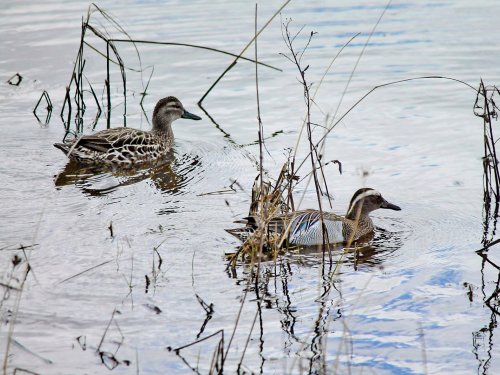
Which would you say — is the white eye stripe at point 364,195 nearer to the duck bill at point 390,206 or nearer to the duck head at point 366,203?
the duck head at point 366,203

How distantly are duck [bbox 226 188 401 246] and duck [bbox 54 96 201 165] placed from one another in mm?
3406

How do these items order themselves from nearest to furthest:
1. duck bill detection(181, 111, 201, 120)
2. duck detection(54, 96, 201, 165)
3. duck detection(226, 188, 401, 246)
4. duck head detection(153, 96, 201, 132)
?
duck detection(226, 188, 401, 246), duck detection(54, 96, 201, 165), duck head detection(153, 96, 201, 132), duck bill detection(181, 111, 201, 120)

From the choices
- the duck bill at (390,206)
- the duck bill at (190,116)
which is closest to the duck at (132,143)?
the duck bill at (190,116)

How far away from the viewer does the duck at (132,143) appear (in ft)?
40.0

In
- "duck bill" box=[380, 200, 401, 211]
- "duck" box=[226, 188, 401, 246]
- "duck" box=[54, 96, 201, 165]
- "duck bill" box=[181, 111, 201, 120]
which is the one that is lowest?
"duck" box=[226, 188, 401, 246]

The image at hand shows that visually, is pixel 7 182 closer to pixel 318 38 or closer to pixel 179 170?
pixel 179 170

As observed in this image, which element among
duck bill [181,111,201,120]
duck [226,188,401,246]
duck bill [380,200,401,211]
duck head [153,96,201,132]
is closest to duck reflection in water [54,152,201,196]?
duck head [153,96,201,132]

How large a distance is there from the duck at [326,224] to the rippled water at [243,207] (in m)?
0.23

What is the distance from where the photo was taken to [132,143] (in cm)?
1252

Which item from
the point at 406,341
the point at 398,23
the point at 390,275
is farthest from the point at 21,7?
the point at 406,341

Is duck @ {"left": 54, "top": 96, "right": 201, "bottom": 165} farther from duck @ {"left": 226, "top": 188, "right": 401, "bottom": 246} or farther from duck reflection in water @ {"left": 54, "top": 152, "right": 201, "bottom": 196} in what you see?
duck @ {"left": 226, "top": 188, "right": 401, "bottom": 246}

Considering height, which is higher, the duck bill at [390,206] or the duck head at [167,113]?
the duck head at [167,113]

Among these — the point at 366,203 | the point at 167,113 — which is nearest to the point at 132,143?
the point at 167,113

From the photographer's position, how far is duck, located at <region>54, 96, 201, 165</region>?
12.2m
